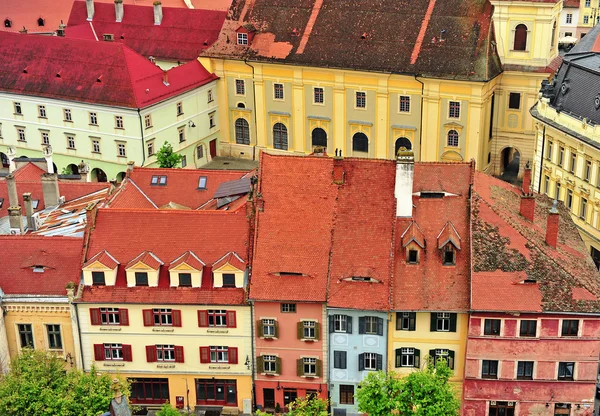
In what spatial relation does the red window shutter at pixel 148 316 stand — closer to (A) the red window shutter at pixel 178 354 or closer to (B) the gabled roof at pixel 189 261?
(A) the red window shutter at pixel 178 354

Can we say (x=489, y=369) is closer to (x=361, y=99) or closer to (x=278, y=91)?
(x=361, y=99)

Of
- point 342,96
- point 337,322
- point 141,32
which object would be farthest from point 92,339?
point 141,32

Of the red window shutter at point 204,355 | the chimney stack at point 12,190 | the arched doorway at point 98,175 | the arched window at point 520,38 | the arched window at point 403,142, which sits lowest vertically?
the arched doorway at point 98,175

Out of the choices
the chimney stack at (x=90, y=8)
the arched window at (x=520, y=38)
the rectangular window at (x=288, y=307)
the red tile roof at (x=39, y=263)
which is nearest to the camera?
the rectangular window at (x=288, y=307)

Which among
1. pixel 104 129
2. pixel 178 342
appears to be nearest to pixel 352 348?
pixel 178 342

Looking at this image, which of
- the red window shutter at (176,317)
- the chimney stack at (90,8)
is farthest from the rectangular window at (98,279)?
the chimney stack at (90,8)

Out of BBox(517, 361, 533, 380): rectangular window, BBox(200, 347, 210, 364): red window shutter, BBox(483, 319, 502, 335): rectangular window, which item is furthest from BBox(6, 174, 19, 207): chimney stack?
BBox(517, 361, 533, 380): rectangular window
